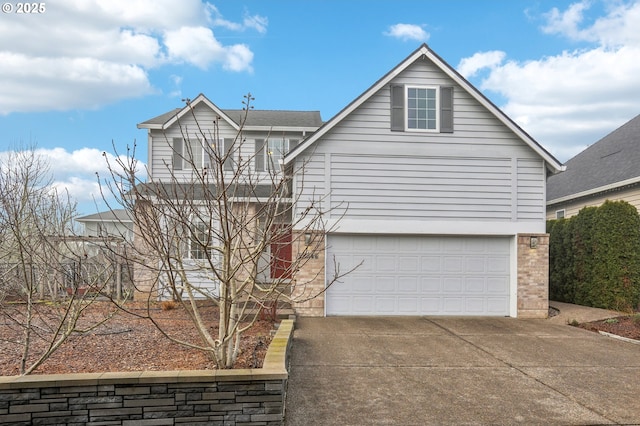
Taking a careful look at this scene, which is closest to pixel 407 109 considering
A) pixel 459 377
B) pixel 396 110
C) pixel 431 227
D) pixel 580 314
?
pixel 396 110

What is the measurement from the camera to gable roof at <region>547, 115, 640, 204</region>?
15.8 meters

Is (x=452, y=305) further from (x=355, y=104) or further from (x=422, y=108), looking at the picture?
(x=355, y=104)

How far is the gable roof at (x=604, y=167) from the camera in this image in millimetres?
15797

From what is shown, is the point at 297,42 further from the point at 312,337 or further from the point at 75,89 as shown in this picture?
the point at 312,337

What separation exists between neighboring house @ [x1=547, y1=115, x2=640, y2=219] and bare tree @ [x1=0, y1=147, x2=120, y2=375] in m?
15.3

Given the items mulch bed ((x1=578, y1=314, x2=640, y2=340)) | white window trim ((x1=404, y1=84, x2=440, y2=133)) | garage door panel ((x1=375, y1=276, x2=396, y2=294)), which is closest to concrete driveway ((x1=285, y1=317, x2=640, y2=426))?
mulch bed ((x1=578, y1=314, x2=640, y2=340))

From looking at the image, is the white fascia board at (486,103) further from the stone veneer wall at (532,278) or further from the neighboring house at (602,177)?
the neighboring house at (602,177)

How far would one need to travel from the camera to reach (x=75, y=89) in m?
13.0

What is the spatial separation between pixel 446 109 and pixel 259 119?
8071 millimetres

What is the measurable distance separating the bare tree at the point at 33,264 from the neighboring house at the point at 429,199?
220 inches

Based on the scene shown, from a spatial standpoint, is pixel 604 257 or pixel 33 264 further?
pixel 604 257

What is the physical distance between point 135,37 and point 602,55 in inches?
644

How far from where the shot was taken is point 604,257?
1315 cm

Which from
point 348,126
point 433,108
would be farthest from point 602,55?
point 348,126
